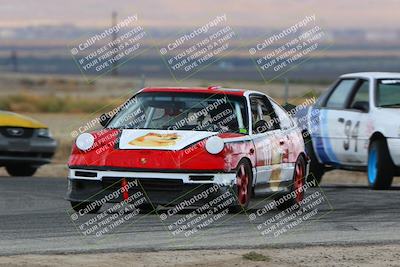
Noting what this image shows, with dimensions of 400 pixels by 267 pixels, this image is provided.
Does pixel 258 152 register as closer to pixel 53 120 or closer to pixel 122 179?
pixel 122 179

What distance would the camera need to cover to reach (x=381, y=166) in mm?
16984

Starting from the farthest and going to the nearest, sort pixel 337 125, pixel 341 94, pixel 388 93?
pixel 341 94
pixel 337 125
pixel 388 93

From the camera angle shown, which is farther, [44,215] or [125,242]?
[44,215]

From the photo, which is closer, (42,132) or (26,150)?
(26,150)

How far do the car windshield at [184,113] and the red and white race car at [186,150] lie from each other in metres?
0.01

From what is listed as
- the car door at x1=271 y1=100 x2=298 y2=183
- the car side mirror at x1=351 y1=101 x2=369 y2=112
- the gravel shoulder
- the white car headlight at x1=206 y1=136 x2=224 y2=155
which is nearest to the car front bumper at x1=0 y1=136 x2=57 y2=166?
the car side mirror at x1=351 y1=101 x2=369 y2=112

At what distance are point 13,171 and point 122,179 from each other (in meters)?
8.00

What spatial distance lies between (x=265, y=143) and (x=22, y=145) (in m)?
6.70

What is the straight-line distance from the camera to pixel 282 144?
14281mm

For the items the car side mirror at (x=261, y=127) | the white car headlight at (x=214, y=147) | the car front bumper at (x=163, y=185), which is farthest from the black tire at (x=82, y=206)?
the car side mirror at (x=261, y=127)

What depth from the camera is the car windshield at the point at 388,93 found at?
17.3 metres

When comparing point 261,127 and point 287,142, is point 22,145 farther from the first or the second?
point 261,127

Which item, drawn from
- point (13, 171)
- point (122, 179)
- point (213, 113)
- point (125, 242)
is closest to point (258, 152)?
point (213, 113)

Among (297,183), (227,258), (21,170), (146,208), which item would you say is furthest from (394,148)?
(227,258)
